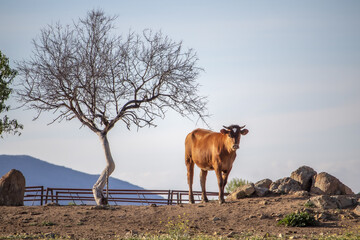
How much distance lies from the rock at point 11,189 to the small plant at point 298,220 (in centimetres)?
1188

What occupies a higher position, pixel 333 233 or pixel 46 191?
Answer: pixel 46 191

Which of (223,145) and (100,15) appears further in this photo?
(100,15)

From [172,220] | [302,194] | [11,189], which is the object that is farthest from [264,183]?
[11,189]

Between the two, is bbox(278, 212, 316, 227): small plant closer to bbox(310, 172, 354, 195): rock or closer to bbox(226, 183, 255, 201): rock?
bbox(226, 183, 255, 201): rock

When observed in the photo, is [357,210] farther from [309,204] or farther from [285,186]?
[285,186]

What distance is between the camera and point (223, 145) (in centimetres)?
2177

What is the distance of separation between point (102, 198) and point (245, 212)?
24.9 feet

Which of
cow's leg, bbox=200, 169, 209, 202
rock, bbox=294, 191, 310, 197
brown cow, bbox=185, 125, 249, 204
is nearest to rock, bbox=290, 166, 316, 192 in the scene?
rock, bbox=294, 191, 310, 197

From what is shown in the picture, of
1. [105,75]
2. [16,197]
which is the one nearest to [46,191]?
[16,197]

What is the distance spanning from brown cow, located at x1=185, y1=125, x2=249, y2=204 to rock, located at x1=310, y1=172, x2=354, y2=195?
4274mm

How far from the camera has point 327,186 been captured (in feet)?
75.3

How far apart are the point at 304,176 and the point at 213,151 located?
4.85 meters

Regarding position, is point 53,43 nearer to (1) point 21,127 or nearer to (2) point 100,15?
(2) point 100,15

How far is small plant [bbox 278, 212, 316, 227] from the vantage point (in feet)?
59.4
